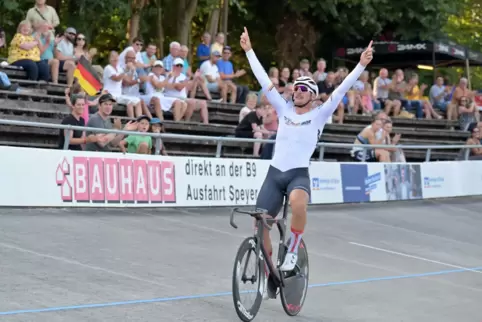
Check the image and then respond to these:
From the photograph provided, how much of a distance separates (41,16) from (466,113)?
15.0 metres

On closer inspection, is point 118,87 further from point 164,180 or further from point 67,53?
point 164,180

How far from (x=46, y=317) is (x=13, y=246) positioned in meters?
3.84

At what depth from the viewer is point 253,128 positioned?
70.7ft

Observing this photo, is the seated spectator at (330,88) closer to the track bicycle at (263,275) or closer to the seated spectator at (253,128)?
the seated spectator at (253,128)

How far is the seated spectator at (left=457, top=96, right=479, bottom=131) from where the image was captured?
3178cm

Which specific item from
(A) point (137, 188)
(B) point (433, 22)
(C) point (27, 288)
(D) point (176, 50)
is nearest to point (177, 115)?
(D) point (176, 50)

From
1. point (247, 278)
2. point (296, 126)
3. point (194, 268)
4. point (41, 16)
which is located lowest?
point (194, 268)

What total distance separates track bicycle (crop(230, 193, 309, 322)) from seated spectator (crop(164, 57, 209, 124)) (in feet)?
40.3

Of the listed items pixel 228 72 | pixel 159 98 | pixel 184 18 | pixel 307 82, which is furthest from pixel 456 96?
pixel 307 82

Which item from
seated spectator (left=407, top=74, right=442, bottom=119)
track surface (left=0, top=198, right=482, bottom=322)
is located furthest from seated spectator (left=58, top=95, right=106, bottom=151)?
seated spectator (left=407, top=74, right=442, bottom=119)

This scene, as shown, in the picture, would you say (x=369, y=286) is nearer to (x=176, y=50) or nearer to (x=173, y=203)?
(x=173, y=203)

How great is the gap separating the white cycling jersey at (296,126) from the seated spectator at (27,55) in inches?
436

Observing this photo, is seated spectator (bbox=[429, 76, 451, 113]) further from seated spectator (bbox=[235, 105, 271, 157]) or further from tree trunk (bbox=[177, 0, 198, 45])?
seated spectator (bbox=[235, 105, 271, 157])

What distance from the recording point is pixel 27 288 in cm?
994
